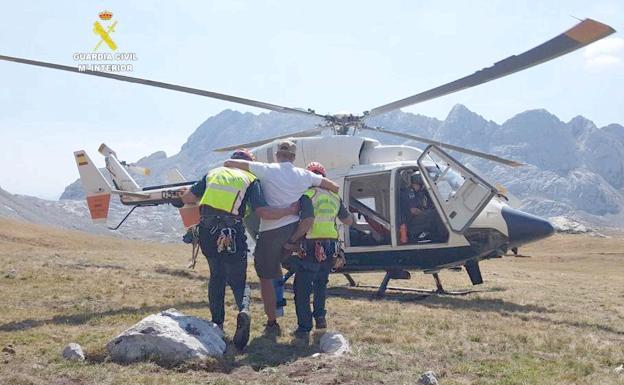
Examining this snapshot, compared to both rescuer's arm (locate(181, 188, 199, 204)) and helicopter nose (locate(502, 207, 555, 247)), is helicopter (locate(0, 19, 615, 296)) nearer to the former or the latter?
helicopter nose (locate(502, 207, 555, 247))

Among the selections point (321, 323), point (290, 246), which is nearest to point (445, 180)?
point (321, 323)

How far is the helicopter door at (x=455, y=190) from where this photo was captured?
1138 centimetres

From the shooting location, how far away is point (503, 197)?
1209 cm

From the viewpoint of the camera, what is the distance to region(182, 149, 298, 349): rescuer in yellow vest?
22.3 ft

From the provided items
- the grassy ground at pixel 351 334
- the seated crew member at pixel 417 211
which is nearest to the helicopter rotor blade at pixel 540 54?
the seated crew member at pixel 417 211

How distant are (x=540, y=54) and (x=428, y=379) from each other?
525 cm

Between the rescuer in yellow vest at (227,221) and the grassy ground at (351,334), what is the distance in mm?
688

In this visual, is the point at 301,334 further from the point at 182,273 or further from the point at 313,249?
the point at 182,273

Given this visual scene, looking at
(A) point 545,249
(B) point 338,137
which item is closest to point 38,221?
(A) point 545,249

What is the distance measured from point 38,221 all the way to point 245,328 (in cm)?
17270

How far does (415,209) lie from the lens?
1195 centimetres

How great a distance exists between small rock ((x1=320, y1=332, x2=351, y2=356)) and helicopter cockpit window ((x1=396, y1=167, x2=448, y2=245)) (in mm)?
5535

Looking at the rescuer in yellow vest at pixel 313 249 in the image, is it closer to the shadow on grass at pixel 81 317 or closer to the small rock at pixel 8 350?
the shadow on grass at pixel 81 317

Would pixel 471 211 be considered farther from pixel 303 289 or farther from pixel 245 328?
pixel 245 328
